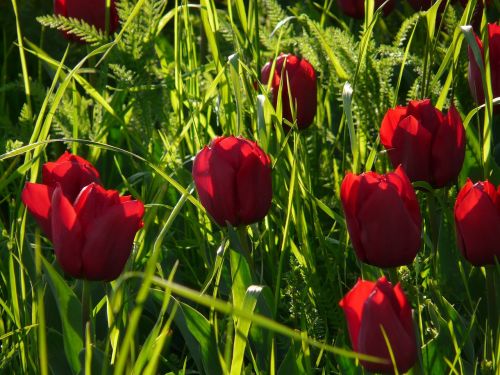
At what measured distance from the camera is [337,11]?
2.22 meters

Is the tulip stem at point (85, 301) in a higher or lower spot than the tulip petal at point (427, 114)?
lower

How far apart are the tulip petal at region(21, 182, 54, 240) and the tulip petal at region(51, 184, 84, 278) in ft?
0.20

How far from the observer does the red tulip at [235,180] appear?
0.97 meters

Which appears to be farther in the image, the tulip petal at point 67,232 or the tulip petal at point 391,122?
the tulip petal at point 391,122

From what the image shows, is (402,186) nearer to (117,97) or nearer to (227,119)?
(227,119)

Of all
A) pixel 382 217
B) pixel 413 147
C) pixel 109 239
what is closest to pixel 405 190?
pixel 382 217

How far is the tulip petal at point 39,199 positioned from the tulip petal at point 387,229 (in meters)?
0.30

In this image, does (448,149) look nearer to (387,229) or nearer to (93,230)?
(387,229)

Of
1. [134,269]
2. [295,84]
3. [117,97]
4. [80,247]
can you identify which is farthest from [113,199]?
[117,97]

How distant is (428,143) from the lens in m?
1.04

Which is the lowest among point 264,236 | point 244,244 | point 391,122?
point 264,236

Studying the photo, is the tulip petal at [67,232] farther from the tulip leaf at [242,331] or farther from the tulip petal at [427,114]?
the tulip petal at [427,114]

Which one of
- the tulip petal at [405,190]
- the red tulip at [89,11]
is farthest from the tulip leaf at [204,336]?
the red tulip at [89,11]

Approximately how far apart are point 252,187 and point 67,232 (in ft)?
0.64
